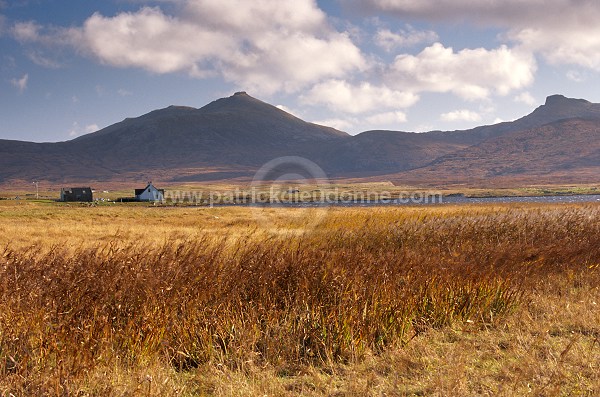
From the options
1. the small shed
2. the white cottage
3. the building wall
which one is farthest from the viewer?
the white cottage

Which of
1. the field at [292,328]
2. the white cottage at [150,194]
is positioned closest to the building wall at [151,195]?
the white cottage at [150,194]

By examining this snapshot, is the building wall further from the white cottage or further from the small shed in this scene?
the small shed

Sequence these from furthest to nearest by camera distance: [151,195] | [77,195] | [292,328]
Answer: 1. [151,195]
2. [77,195]
3. [292,328]

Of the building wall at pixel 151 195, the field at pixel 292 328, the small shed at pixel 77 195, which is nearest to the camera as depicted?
the field at pixel 292 328

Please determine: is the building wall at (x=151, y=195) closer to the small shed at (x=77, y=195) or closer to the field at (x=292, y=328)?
the small shed at (x=77, y=195)

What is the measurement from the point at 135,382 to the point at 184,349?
3.93 ft

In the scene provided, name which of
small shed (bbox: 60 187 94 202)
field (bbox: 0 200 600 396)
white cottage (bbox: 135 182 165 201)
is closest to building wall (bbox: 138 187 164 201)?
white cottage (bbox: 135 182 165 201)

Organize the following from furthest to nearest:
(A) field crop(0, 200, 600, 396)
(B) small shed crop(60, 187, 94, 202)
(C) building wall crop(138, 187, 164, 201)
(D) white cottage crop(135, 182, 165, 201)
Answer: (D) white cottage crop(135, 182, 165, 201)
(C) building wall crop(138, 187, 164, 201)
(B) small shed crop(60, 187, 94, 202)
(A) field crop(0, 200, 600, 396)

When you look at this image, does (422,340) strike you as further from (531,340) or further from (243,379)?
(243,379)

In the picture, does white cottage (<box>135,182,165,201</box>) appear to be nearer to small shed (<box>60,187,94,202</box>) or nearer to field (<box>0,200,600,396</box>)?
small shed (<box>60,187,94,202</box>)

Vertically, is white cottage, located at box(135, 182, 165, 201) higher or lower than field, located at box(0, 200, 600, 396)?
lower

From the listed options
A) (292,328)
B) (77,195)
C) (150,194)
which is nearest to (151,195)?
(150,194)

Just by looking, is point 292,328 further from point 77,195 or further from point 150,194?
point 77,195

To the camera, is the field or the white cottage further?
the white cottage
